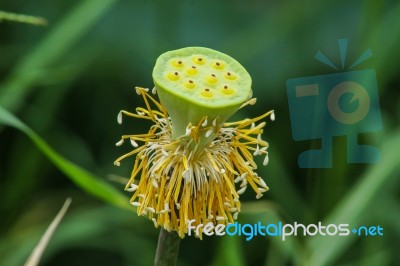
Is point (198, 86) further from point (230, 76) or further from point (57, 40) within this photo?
point (57, 40)

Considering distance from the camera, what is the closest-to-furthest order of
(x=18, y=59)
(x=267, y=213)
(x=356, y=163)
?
(x=267, y=213) < (x=356, y=163) < (x=18, y=59)

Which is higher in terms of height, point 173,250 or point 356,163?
point 173,250

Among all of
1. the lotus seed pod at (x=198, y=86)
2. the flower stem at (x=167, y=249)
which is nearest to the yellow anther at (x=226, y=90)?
the lotus seed pod at (x=198, y=86)

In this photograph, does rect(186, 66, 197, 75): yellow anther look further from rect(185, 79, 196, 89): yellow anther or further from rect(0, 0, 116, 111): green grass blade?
rect(0, 0, 116, 111): green grass blade

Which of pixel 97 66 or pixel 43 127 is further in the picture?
pixel 97 66

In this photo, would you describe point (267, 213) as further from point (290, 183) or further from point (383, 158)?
point (290, 183)

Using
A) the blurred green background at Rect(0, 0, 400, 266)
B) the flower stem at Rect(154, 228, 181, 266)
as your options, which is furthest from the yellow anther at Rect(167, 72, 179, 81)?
the blurred green background at Rect(0, 0, 400, 266)

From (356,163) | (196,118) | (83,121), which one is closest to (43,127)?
(83,121)
